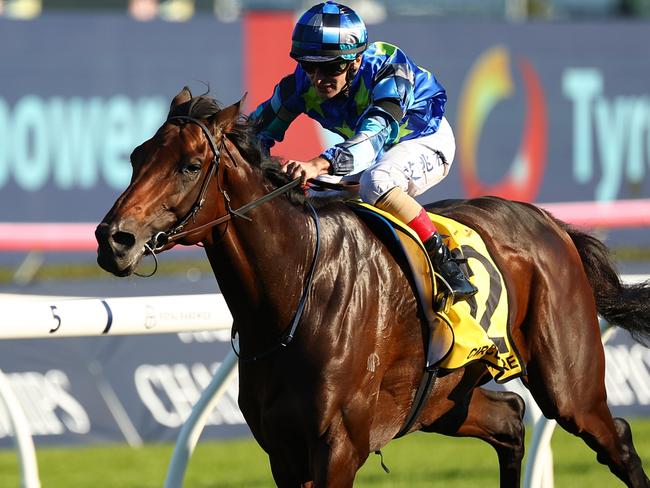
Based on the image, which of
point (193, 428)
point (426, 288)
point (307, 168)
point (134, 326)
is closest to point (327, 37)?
point (307, 168)

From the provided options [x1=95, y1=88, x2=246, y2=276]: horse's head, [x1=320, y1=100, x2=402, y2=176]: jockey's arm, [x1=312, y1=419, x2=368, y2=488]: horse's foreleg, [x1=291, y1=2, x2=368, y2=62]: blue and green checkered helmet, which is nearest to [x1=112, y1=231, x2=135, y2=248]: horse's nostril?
[x1=95, y1=88, x2=246, y2=276]: horse's head

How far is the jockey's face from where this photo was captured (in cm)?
445

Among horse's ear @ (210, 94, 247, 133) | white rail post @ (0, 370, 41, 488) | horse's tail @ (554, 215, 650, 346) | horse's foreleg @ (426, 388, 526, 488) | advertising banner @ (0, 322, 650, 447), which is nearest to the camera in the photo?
horse's ear @ (210, 94, 247, 133)

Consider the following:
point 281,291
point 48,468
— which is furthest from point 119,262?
point 48,468

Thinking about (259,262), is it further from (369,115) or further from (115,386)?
(115,386)

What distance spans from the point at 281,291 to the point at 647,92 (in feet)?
25.0

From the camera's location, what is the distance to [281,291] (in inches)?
163

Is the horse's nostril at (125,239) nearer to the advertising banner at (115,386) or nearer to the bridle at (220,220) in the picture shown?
the bridle at (220,220)

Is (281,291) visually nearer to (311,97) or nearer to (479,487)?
(311,97)

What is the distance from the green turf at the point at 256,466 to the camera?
263 inches

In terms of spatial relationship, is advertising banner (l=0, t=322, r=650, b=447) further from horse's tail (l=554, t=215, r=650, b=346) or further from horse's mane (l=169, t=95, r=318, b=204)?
horse's mane (l=169, t=95, r=318, b=204)

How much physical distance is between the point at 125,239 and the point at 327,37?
115 cm

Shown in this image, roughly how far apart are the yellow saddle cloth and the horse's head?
2.64ft

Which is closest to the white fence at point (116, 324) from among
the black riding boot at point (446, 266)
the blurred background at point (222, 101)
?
the black riding boot at point (446, 266)
